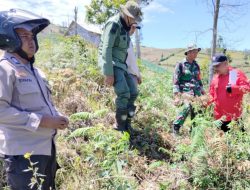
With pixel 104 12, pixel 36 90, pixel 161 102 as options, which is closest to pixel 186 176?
pixel 36 90

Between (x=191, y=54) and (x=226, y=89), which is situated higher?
(x=191, y=54)

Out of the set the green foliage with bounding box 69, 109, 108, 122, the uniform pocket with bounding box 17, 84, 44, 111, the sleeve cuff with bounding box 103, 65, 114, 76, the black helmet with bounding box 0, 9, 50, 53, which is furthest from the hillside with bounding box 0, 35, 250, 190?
the black helmet with bounding box 0, 9, 50, 53

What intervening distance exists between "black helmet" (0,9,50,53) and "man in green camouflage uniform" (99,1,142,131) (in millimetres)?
2144

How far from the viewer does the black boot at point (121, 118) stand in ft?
16.0

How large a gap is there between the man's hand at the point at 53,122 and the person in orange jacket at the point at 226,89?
2584 millimetres

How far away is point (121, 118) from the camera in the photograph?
16.2 ft

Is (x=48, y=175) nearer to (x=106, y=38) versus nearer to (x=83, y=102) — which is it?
(x=106, y=38)

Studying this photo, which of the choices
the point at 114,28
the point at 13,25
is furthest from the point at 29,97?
the point at 114,28

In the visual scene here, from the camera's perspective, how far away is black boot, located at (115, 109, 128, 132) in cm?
489

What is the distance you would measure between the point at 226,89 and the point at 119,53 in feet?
4.94

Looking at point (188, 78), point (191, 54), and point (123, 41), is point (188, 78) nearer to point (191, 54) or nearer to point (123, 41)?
point (191, 54)

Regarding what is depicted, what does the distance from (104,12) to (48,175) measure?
25434 millimetres

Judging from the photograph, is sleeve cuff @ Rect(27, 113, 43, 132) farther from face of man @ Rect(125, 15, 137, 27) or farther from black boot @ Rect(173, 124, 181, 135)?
black boot @ Rect(173, 124, 181, 135)

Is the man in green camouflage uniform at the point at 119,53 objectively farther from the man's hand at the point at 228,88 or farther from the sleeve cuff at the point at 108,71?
the man's hand at the point at 228,88
